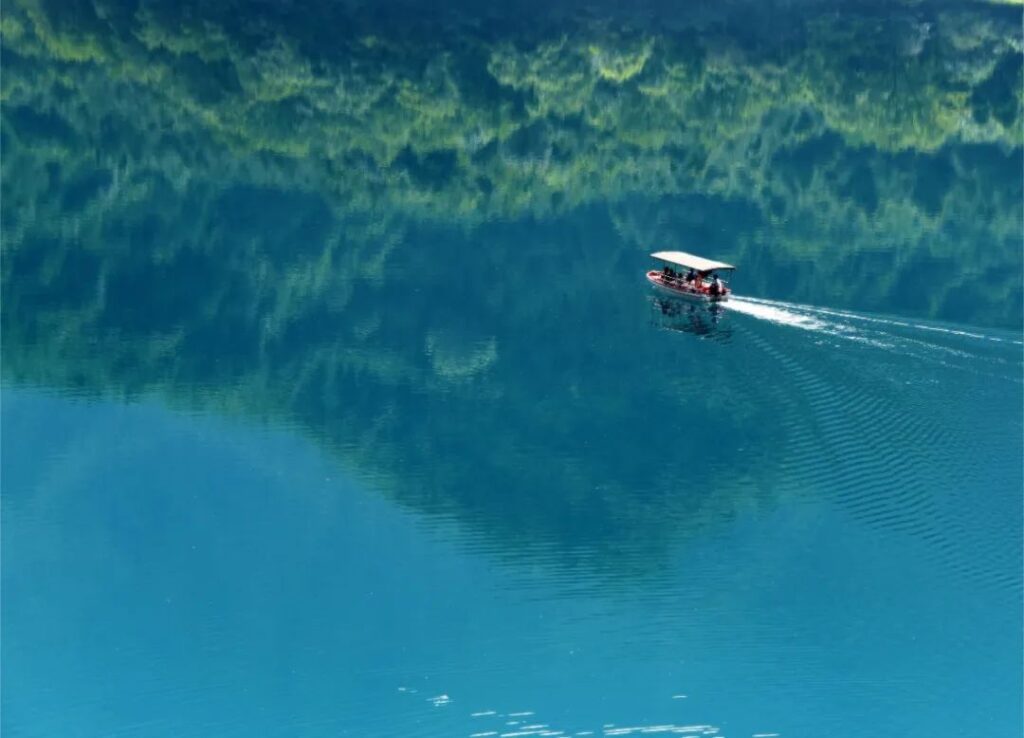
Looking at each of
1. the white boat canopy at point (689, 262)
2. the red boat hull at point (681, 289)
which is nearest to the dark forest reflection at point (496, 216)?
the red boat hull at point (681, 289)

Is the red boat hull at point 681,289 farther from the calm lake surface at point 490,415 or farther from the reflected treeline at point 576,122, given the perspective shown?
the reflected treeline at point 576,122

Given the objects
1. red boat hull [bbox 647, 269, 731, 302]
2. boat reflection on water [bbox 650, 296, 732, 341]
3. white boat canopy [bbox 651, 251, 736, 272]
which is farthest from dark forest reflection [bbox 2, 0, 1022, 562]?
white boat canopy [bbox 651, 251, 736, 272]

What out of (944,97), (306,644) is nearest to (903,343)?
(306,644)

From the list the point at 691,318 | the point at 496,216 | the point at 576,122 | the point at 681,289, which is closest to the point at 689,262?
the point at 681,289

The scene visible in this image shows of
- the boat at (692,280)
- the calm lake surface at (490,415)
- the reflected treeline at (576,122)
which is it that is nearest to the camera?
the calm lake surface at (490,415)

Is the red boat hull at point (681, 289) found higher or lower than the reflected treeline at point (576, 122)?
lower

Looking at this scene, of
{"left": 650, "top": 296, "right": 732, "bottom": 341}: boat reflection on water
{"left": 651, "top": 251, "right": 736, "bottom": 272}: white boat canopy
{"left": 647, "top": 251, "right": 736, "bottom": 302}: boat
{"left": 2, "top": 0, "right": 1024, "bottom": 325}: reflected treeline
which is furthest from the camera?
{"left": 2, "top": 0, "right": 1024, "bottom": 325}: reflected treeline

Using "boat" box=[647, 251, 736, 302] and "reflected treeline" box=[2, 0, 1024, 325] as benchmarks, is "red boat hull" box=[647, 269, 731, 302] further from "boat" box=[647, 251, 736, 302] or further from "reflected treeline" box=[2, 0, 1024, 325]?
"reflected treeline" box=[2, 0, 1024, 325]
